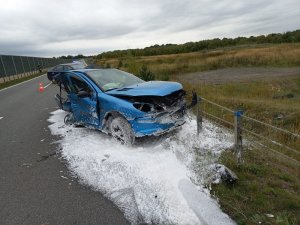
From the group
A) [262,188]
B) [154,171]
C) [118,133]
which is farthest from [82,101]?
[262,188]

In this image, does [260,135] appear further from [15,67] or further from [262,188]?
[15,67]

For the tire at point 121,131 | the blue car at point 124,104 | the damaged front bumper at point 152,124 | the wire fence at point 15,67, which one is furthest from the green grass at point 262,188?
the wire fence at point 15,67

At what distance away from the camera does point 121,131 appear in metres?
6.20

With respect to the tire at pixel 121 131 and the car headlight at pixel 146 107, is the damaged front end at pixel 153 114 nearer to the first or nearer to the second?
the car headlight at pixel 146 107

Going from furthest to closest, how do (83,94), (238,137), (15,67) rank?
1. (15,67)
2. (83,94)
3. (238,137)

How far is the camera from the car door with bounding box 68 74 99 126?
680cm

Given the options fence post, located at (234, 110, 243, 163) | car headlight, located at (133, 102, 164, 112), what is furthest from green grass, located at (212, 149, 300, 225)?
car headlight, located at (133, 102, 164, 112)

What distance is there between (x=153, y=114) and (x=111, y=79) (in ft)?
6.50

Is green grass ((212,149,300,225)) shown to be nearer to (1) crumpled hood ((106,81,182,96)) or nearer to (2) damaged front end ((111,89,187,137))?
(2) damaged front end ((111,89,187,137))

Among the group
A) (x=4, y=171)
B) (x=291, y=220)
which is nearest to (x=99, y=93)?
(x=4, y=171)

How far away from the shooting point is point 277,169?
16.9 ft

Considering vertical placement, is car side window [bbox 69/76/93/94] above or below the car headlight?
above

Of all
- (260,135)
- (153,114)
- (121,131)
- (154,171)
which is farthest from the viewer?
(121,131)

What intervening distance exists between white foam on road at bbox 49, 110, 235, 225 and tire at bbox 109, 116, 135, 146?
0.15 metres
